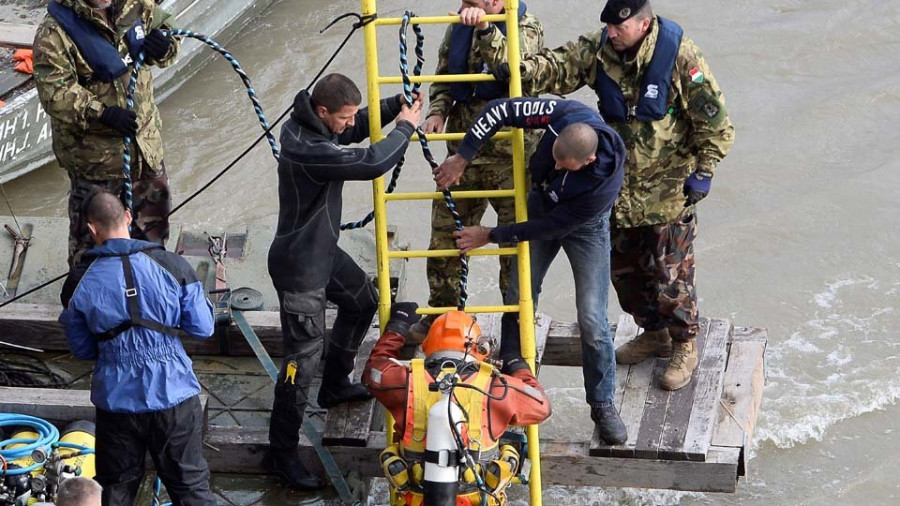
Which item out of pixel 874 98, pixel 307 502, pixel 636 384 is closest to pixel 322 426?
pixel 307 502

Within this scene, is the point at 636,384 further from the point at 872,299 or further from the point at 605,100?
the point at 872,299

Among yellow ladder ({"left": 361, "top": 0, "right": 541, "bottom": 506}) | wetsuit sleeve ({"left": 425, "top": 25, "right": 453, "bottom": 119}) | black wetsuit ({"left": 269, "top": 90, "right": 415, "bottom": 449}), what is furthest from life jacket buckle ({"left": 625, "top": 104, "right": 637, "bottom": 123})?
black wetsuit ({"left": 269, "top": 90, "right": 415, "bottom": 449})

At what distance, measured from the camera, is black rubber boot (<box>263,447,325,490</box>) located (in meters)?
6.87

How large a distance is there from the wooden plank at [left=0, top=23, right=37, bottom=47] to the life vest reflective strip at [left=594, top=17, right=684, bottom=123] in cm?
656

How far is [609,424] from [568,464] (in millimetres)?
322

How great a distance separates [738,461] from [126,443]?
3052 millimetres

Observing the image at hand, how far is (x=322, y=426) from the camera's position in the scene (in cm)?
720

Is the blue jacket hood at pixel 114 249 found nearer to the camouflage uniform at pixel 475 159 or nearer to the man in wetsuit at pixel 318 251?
the man in wetsuit at pixel 318 251

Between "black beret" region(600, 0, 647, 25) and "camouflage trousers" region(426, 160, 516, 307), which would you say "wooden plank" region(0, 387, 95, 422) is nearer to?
"camouflage trousers" region(426, 160, 516, 307)

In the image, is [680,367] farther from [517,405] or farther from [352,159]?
[352,159]

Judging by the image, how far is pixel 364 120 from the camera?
6633 millimetres

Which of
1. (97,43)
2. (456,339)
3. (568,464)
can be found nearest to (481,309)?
(456,339)

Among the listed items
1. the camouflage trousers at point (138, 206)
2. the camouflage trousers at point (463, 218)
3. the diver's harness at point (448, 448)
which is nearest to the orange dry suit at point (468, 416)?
the diver's harness at point (448, 448)

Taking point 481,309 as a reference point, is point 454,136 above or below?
above
